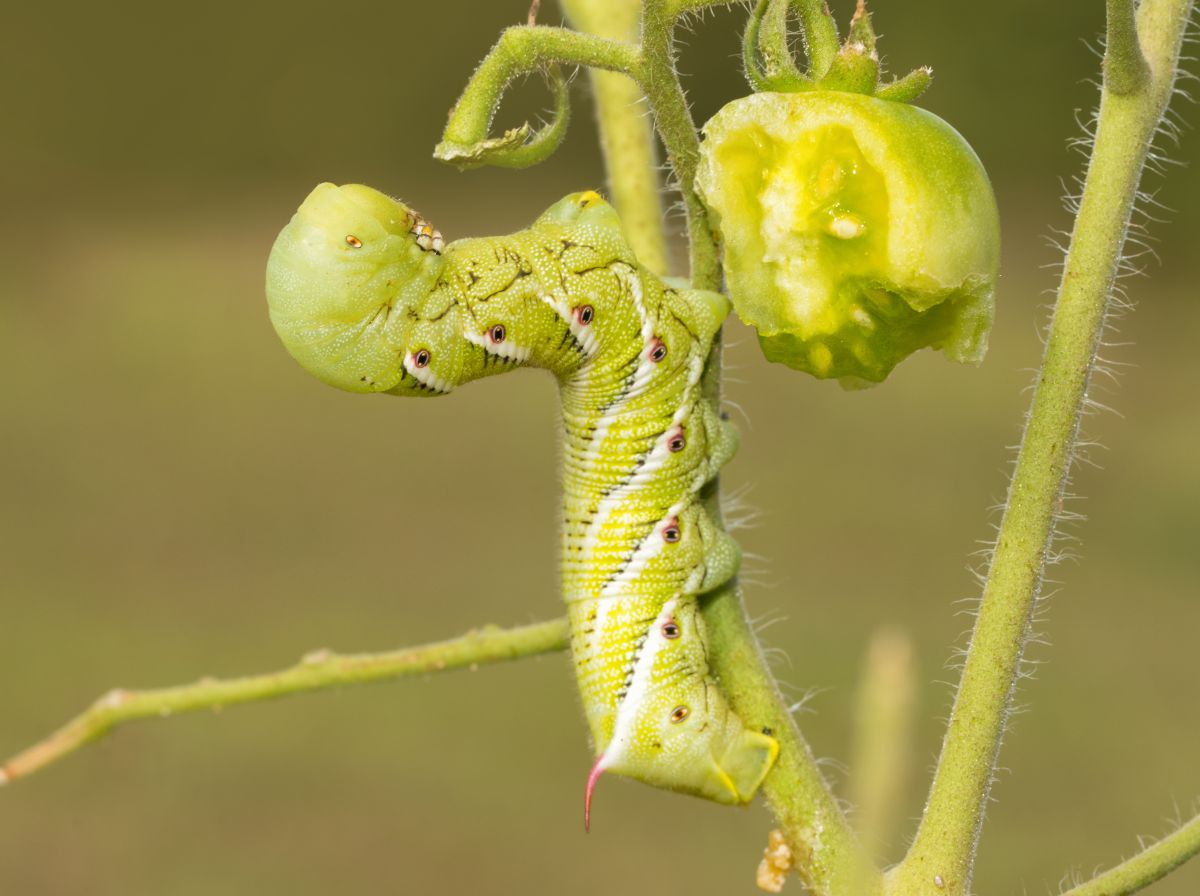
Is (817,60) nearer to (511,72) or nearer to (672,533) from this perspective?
(511,72)

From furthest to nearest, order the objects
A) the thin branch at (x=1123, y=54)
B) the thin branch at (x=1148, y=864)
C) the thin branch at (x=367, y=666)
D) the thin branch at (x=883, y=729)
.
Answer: the thin branch at (x=367, y=666) → the thin branch at (x=1148, y=864) → the thin branch at (x=1123, y=54) → the thin branch at (x=883, y=729)

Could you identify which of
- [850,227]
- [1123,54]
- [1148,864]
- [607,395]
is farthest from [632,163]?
[1148,864]

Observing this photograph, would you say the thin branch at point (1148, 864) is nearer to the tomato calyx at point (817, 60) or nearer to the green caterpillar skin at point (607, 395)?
the green caterpillar skin at point (607, 395)

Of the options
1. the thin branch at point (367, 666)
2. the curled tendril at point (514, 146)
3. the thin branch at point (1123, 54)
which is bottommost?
the thin branch at point (367, 666)

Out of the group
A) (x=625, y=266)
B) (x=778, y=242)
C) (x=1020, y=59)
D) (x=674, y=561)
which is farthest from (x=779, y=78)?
(x=1020, y=59)

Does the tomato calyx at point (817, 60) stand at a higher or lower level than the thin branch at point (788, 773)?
higher

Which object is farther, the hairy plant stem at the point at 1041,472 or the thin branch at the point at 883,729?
the hairy plant stem at the point at 1041,472

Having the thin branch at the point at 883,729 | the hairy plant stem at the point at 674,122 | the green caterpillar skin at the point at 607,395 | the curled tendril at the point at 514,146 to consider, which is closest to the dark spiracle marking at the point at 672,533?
the green caterpillar skin at the point at 607,395
